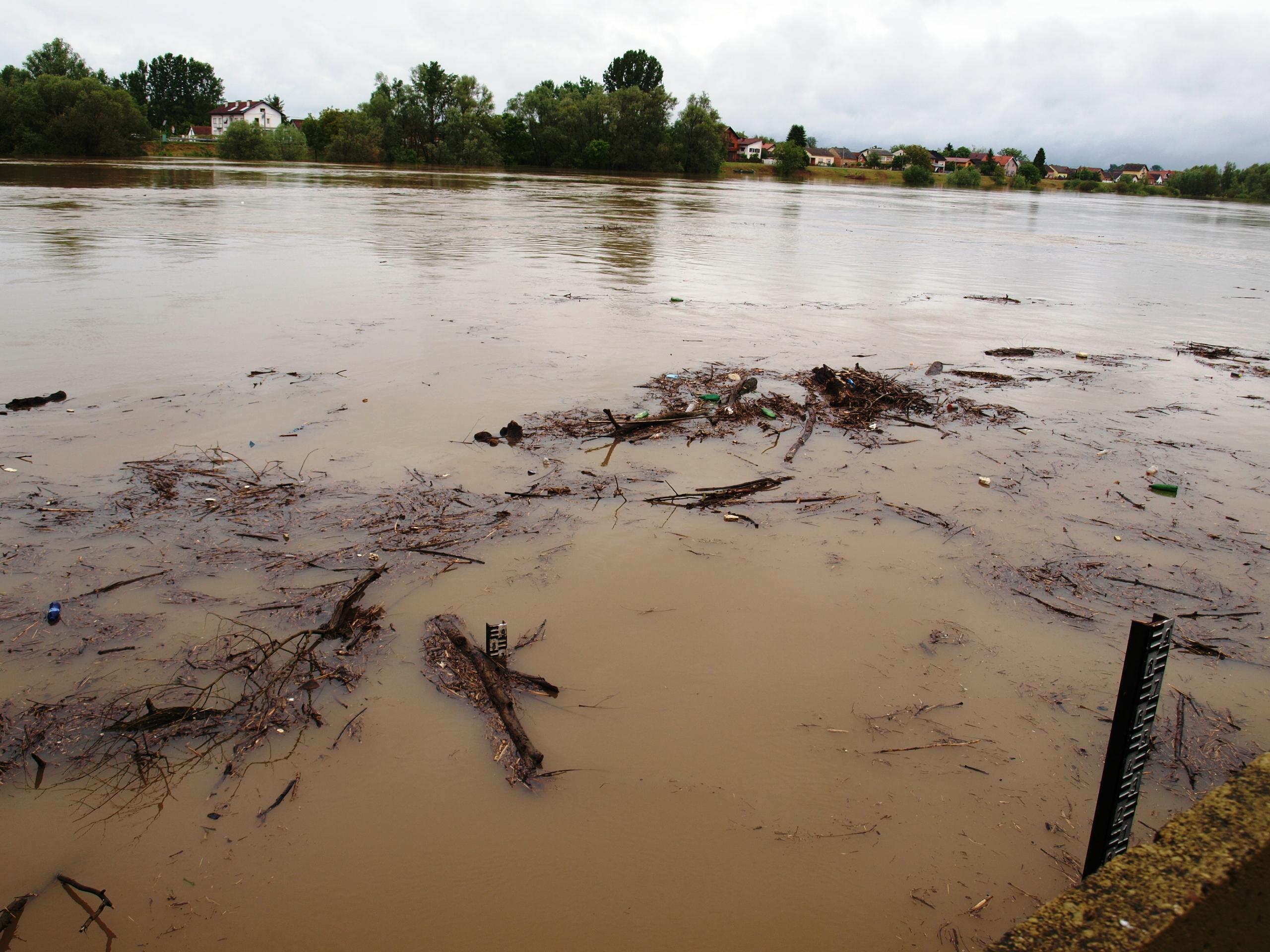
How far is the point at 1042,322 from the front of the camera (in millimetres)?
10250

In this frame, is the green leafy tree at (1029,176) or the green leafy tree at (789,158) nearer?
the green leafy tree at (789,158)

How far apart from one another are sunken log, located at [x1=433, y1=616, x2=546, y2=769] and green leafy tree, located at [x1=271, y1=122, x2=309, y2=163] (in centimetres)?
8428

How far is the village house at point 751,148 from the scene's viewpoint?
443 feet

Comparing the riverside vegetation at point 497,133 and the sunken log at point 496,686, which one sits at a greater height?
the riverside vegetation at point 497,133

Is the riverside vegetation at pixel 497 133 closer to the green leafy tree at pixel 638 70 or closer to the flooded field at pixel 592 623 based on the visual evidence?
the green leafy tree at pixel 638 70

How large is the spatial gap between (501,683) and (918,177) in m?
102

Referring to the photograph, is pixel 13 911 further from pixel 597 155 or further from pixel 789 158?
pixel 789 158

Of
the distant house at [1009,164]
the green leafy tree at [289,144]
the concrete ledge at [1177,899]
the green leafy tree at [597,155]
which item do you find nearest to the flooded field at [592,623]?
the concrete ledge at [1177,899]

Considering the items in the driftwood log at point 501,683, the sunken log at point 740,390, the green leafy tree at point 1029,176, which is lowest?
the driftwood log at point 501,683

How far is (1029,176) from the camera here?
107 metres

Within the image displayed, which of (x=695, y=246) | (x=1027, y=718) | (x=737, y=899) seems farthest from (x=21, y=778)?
(x=695, y=246)

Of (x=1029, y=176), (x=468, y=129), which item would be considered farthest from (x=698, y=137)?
(x=1029, y=176)

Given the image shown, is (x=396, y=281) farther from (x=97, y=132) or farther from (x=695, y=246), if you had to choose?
(x=97, y=132)

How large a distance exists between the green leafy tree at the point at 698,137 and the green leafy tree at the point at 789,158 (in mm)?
9921
